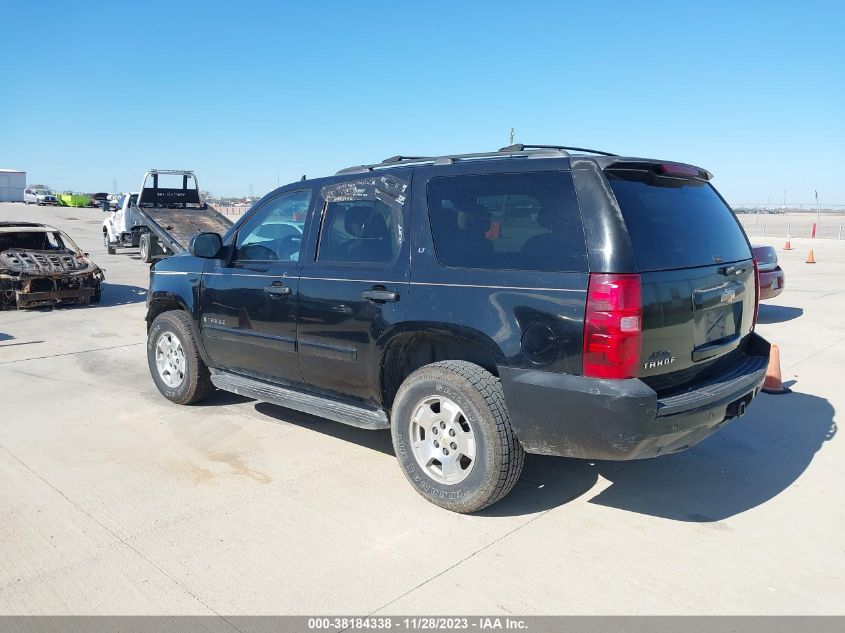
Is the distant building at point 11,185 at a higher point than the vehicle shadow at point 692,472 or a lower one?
higher

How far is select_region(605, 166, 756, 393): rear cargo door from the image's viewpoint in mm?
3404

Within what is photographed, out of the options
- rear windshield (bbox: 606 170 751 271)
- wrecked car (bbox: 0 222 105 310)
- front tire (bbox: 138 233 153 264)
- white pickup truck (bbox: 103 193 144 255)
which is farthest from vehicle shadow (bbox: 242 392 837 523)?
white pickup truck (bbox: 103 193 144 255)

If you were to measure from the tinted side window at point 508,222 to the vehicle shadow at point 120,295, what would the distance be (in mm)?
→ 9728

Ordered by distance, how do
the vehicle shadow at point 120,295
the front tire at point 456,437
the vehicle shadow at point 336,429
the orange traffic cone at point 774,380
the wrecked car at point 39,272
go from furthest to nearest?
the vehicle shadow at point 120,295, the wrecked car at point 39,272, the orange traffic cone at point 774,380, the vehicle shadow at point 336,429, the front tire at point 456,437

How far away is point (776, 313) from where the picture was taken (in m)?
10.8

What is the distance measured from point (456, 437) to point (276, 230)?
220cm

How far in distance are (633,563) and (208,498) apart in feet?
8.08

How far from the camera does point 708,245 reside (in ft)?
12.9

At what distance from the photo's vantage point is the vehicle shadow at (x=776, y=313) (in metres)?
10.2

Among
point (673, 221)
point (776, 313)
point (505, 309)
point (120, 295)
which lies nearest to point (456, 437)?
point (505, 309)

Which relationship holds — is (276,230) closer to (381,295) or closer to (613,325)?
(381,295)

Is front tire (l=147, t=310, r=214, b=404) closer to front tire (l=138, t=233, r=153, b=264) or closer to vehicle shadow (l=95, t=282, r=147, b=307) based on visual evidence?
vehicle shadow (l=95, t=282, r=147, b=307)

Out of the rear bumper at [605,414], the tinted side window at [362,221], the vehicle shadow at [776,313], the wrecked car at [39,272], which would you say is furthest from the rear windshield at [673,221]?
the wrecked car at [39,272]

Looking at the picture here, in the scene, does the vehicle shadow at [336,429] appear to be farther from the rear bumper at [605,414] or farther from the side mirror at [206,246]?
the rear bumper at [605,414]
